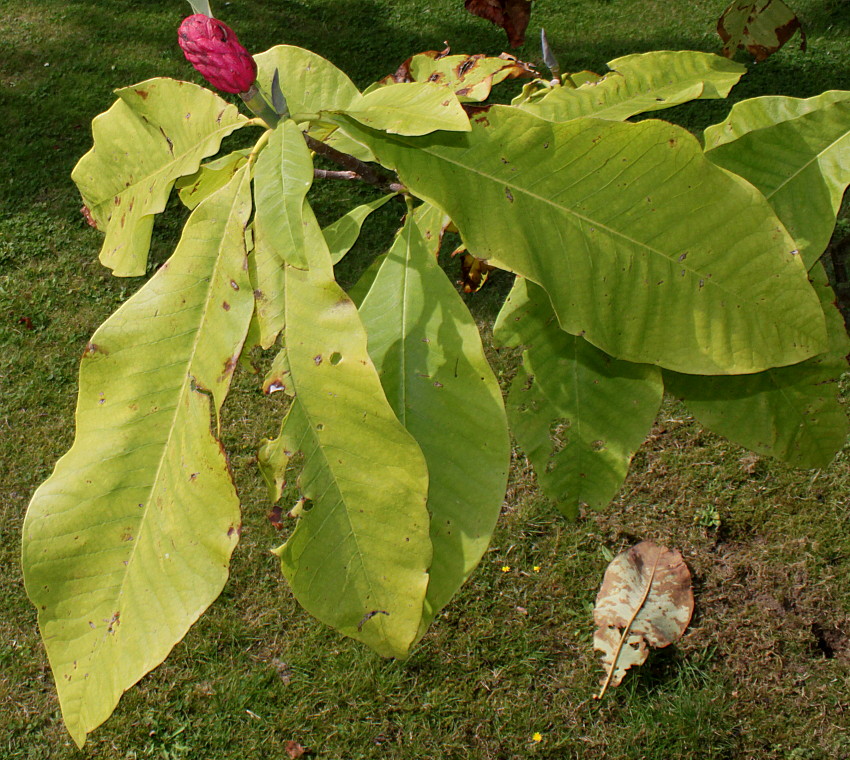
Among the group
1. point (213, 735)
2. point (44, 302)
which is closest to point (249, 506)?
point (213, 735)

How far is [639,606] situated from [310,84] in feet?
6.51

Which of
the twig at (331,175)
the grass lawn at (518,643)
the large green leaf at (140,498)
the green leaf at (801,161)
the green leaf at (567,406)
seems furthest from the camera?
the grass lawn at (518,643)

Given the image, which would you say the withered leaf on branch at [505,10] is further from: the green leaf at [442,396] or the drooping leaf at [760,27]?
the green leaf at [442,396]

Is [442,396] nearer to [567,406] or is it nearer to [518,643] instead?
[567,406]

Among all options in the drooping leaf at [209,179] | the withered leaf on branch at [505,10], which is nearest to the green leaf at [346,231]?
the drooping leaf at [209,179]

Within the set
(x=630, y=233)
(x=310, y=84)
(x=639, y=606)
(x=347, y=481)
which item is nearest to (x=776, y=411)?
(x=630, y=233)

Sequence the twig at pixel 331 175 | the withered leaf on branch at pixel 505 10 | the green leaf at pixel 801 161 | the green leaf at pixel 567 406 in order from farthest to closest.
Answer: the withered leaf on branch at pixel 505 10 < the twig at pixel 331 175 < the green leaf at pixel 567 406 < the green leaf at pixel 801 161

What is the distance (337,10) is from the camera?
17.3 ft

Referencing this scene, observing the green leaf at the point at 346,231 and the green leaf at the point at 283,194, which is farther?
A: the green leaf at the point at 346,231

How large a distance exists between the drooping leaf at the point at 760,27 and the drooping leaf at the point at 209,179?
71cm

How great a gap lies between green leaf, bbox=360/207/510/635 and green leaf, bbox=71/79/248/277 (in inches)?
9.8

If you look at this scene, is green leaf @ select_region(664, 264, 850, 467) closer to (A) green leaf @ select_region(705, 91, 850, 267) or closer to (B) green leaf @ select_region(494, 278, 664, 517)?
(B) green leaf @ select_region(494, 278, 664, 517)

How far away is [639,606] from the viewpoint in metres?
2.35

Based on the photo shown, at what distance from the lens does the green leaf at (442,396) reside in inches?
30.1
